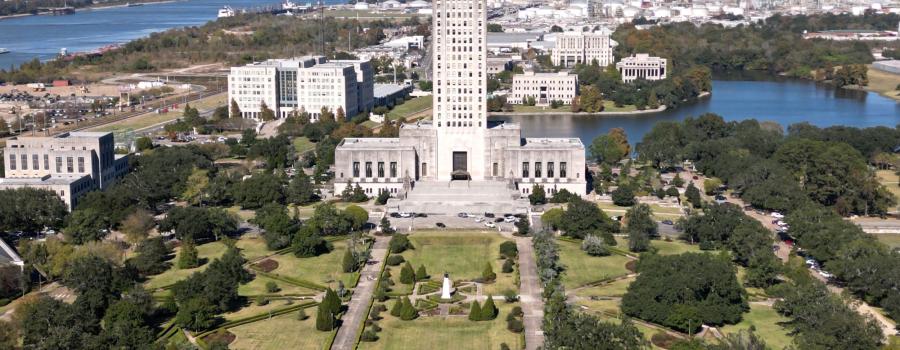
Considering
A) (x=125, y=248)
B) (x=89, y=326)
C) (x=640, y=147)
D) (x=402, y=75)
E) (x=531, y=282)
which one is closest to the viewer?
(x=89, y=326)

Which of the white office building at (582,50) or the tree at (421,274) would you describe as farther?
the white office building at (582,50)

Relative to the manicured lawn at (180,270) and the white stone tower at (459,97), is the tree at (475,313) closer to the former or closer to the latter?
the manicured lawn at (180,270)

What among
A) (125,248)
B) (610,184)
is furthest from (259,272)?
(610,184)

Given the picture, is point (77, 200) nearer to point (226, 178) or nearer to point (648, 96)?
point (226, 178)

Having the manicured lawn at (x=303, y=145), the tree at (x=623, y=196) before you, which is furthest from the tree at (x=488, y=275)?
the manicured lawn at (x=303, y=145)

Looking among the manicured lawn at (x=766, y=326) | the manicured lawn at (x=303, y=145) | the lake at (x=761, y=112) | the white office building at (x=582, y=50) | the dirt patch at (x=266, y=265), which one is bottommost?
the manicured lawn at (x=766, y=326)

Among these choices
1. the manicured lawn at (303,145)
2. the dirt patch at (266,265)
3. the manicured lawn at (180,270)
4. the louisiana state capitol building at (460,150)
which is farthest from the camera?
the manicured lawn at (303,145)

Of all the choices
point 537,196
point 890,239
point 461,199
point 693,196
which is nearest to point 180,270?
point 461,199
